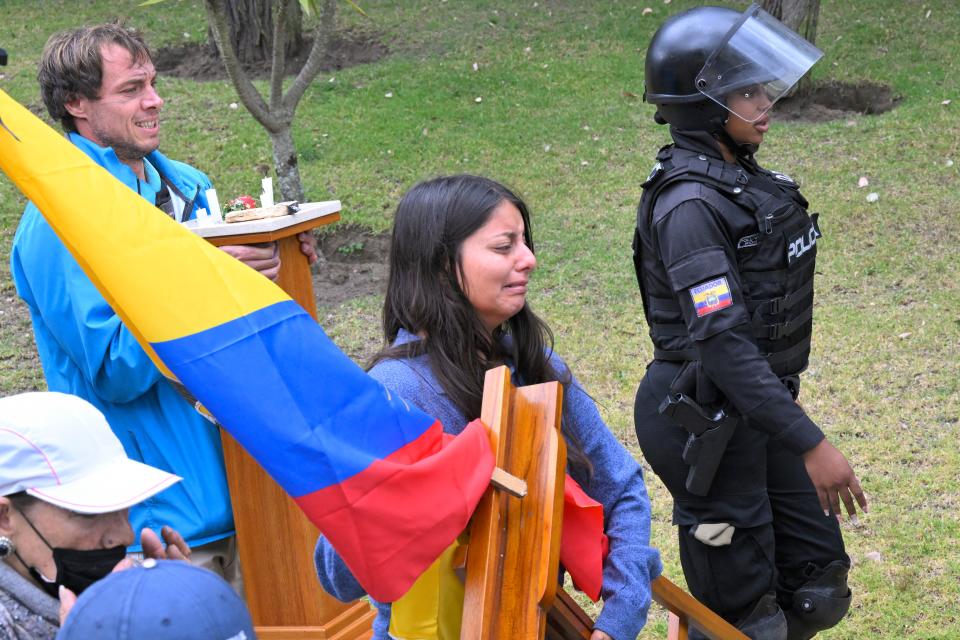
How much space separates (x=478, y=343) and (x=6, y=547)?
1117 millimetres

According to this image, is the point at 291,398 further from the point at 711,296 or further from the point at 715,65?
the point at 715,65

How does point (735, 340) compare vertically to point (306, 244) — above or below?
below

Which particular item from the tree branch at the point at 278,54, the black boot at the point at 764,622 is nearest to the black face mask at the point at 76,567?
the black boot at the point at 764,622

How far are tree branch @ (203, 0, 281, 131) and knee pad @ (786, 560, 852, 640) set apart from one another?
184 inches

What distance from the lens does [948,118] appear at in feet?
30.8

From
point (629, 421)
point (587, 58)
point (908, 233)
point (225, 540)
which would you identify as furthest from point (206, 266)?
point (587, 58)

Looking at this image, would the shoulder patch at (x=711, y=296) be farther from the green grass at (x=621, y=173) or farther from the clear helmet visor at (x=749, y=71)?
the green grass at (x=621, y=173)

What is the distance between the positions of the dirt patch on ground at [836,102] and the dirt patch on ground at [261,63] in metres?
4.17

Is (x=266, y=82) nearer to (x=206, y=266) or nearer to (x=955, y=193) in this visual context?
(x=955, y=193)

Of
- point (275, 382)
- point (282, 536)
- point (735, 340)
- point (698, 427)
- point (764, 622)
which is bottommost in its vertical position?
point (764, 622)

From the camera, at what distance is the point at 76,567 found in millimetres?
2094

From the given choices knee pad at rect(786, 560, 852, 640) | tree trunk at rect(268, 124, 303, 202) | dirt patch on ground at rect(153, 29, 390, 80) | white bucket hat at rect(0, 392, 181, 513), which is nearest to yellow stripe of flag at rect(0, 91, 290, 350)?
white bucket hat at rect(0, 392, 181, 513)

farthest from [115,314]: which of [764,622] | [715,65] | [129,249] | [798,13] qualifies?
[798,13]

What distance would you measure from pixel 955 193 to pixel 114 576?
7.87 m
